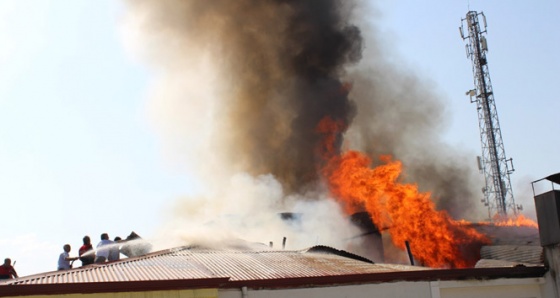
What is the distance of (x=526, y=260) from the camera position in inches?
677

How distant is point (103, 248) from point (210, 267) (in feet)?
13.0

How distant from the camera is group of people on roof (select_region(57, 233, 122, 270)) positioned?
52.8 feet

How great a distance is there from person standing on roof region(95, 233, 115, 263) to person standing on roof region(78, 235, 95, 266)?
258 millimetres

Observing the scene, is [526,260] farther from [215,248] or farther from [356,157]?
[356,157]

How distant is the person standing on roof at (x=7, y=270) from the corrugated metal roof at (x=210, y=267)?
242 cm

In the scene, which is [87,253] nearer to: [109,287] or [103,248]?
[103,248]

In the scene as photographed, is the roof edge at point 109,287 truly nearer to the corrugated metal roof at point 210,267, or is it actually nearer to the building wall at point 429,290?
the corrugated metal roof at point 210,267

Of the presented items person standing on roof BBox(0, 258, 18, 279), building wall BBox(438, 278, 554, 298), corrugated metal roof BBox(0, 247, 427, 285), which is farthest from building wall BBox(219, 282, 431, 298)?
person standing on roof BBox(0, 258, 18, 279)

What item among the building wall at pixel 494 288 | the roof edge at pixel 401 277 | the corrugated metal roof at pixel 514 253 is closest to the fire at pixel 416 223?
the corrugated metal roof at pixel 514 253

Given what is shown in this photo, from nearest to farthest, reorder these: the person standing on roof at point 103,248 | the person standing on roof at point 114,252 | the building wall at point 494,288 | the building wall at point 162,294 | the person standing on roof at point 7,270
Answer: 1. the building wall at point 162,294
2. the building wall at point 494,288
3. the person standing on roof at point 7,270
4. the person standing on roof at point 103,248
5. the person standing on roof at point 114,252

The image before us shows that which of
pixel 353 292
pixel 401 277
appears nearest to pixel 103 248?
pixel 353 292

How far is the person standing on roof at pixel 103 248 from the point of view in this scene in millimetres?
16064

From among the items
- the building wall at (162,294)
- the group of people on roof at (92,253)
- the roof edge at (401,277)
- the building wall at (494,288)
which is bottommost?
the building wall at (494,288)

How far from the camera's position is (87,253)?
54.2ft
